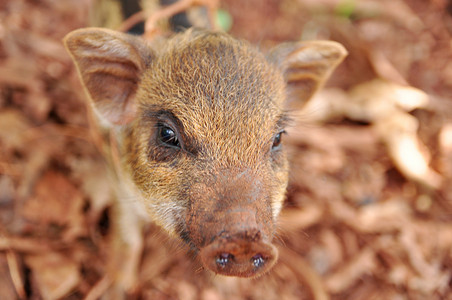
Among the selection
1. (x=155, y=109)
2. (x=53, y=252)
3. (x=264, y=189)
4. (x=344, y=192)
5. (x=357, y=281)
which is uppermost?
(x=155, y=109)

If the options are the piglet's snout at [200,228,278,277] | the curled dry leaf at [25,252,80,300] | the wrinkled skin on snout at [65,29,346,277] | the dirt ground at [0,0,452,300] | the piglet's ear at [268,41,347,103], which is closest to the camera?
the piglet's snout at [200,228,278,277]

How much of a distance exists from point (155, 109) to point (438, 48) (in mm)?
4046

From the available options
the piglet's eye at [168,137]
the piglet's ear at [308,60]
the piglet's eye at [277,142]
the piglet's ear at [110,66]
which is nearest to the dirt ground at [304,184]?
the piglet's ear at [308,60]

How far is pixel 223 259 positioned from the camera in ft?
5.71

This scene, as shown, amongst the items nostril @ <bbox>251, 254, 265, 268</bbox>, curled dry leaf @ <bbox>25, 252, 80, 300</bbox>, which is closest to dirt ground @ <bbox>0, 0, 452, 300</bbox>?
curled dry leaf @ <bbox>25, 252, 80, 300</bbox>

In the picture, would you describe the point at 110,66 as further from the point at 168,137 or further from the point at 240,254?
the point at 240,254

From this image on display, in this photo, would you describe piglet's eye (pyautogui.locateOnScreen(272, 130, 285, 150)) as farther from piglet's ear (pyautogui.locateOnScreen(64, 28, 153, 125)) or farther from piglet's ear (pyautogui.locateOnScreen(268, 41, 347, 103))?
piglet's ear (pyautogui.locateOnScreen(64, 28, 153, 125))

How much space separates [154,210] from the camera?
2262 millimetres

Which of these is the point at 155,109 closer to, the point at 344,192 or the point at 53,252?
the point at 53,252

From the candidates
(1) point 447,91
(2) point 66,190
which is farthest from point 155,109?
(1) point 447,91

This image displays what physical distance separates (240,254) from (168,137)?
0.80 metres

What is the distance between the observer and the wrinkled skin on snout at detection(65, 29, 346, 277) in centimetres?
178

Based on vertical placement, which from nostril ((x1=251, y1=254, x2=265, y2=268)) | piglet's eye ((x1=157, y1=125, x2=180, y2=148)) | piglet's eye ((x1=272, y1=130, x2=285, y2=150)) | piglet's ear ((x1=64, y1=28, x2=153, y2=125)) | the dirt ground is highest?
piglet's ear ((x1=64, y1=28, x2=153, y2=125))

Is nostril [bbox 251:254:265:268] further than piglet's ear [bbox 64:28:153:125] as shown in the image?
No
